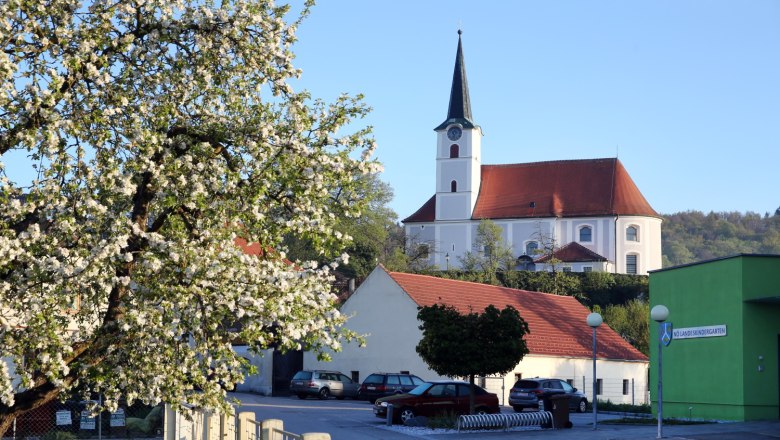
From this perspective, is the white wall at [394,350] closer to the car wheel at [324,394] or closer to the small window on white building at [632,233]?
the car wheel at [324,394]

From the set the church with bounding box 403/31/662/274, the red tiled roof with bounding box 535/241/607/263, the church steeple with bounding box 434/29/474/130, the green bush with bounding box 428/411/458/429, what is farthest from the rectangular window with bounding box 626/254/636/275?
the green bush with bounding box 428/411/458/429

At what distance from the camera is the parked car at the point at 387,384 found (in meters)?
42.2

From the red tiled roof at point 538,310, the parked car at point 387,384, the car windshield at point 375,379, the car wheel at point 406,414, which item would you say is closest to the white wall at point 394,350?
the red tiled roof at point 538,310

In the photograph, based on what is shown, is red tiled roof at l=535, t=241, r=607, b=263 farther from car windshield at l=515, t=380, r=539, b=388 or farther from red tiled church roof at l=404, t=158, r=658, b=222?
car windshield at l=515, t=380, r=539, b=388

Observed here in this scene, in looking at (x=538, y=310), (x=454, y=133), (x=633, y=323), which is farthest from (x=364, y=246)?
(x=538, y=310)

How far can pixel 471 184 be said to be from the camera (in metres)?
110

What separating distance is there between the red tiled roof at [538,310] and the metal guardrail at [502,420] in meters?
16.0

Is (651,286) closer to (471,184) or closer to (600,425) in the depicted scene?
(600,425)

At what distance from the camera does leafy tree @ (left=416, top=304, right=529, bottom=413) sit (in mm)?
29578

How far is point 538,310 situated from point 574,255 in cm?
5295

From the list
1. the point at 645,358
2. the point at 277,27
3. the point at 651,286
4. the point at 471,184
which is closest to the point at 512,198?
the point at 471,184

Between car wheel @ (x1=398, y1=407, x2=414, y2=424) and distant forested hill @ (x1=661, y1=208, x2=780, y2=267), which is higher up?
distant forested hill @ (x1=661, y1=208, x2=780, y2=267)

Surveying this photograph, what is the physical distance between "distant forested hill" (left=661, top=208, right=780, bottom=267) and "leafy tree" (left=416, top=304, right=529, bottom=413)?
481ft

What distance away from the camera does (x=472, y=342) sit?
1169 inches
